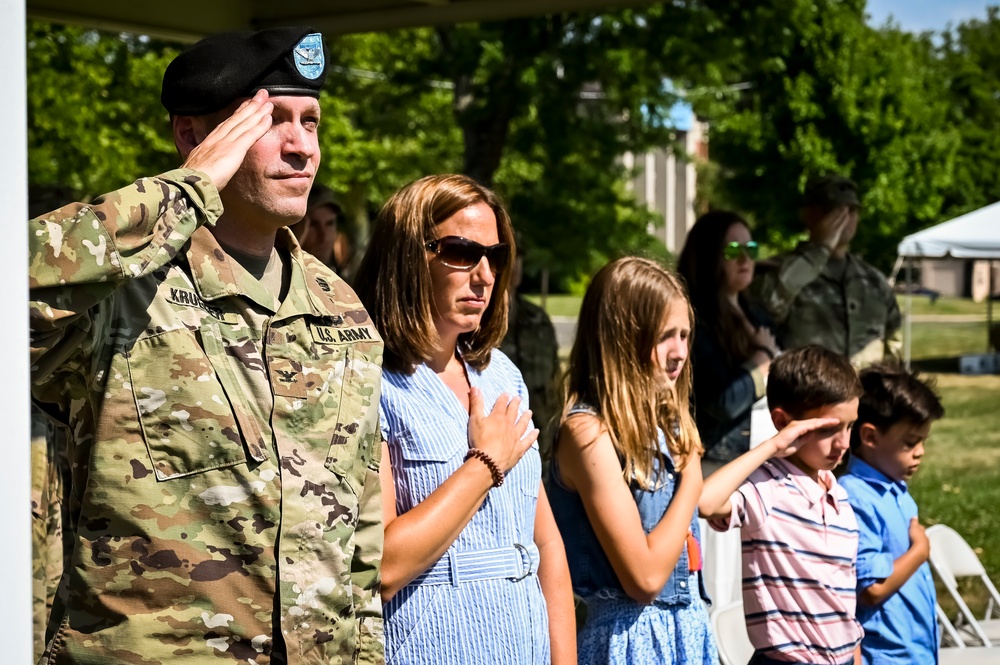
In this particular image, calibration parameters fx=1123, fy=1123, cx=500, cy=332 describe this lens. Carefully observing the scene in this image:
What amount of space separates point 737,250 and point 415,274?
2.50 m

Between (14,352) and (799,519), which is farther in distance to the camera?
(799,519)

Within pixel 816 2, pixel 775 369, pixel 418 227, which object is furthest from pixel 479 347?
pixel 816 2

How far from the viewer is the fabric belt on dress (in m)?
2.18

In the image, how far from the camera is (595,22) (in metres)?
8.30

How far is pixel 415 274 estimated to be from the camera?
234 cm

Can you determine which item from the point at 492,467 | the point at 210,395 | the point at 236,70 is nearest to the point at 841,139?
the point at 492,467

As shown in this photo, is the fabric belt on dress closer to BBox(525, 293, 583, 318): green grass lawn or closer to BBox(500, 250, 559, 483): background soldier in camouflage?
BBox(500, 250, 559, 483): background soldier in camouflage

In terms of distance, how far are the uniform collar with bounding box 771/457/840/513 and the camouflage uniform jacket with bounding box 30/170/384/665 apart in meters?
1.61

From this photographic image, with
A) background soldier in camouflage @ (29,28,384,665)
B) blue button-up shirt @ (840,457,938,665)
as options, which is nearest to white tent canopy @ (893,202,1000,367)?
blue button-up shirt @ (840,457,938,665)

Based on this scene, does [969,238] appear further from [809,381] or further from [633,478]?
[633,478]

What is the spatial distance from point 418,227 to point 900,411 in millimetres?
1824

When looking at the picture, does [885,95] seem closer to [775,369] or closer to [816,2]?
[816,2]

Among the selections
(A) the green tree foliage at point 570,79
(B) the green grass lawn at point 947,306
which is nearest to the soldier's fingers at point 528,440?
(A) the green tree foliage at point 570,79

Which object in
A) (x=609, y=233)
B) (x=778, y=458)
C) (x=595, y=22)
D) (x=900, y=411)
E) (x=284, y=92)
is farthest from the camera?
(x=609, y=233)
